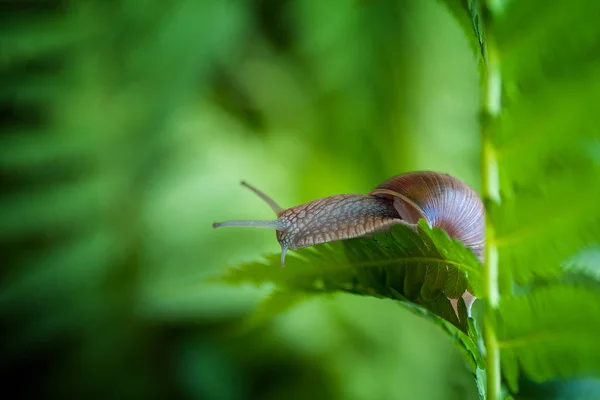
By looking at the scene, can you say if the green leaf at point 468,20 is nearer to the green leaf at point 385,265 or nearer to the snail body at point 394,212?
the green leaf at point 385,265

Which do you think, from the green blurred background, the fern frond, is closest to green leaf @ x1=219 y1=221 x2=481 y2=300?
the fern frond

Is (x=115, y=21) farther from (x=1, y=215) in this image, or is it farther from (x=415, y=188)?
(x=415, y=188)

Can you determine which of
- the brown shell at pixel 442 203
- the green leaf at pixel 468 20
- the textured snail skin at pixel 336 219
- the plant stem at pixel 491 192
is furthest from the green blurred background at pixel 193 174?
the green leaf at pixel 468 20

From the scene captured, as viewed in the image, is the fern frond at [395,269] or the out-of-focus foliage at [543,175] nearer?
the out-of-focus foliage at [543,175]

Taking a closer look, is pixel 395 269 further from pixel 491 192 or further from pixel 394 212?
pixel 394 212

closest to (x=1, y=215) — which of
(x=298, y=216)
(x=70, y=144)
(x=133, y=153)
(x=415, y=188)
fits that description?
(x=70, y=144)
